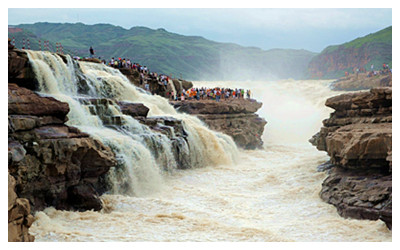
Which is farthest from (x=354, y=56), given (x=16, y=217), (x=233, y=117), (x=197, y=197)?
(x=16, y=217)

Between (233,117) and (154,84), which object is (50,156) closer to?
(154,84)

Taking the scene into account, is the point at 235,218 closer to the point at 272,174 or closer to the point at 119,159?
the point at 119,159

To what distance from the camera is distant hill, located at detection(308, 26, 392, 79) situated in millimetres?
60938

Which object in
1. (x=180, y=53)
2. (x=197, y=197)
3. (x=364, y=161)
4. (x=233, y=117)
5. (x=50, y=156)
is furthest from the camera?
(x=180, y=53)

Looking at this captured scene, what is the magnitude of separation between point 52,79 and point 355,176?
11920 mm

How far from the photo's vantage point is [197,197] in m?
16.5

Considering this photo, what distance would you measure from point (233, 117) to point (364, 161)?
58.5ft

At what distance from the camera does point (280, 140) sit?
3888cm

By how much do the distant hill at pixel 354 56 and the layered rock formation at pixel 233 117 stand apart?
27.7m

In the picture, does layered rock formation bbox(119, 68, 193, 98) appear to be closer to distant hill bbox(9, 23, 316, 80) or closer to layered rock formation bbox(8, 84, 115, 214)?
layered rock formation bbox(8, 84, 115, 214)

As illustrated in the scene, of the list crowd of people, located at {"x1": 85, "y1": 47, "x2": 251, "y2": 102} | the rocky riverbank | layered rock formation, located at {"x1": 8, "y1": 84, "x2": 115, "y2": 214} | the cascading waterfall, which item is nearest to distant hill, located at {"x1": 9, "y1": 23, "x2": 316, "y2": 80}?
crowd of people, located at {"x1": 85, "y1": 47, "x2": 251, "y2": 102}

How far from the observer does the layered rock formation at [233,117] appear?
29.9m

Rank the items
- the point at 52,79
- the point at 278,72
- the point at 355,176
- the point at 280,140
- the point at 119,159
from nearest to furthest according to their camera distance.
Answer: the point at 355,176, the point at 119,159, the point at 52,79, the point at 280,140, the point at 278,72

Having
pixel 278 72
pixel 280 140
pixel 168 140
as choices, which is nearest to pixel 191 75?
pixel 278 72
